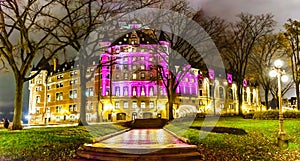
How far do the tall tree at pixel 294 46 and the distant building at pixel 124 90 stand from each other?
0.74m

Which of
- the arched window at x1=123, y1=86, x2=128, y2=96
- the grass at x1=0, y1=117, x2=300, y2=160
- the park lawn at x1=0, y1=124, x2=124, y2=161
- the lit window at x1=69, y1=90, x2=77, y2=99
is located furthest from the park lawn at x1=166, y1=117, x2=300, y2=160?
the lit window at x1=69, y1=90, x2=77, y2=99

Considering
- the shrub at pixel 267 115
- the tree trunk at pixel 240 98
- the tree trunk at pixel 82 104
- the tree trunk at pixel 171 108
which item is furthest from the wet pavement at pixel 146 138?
the shrub at pixel 267 115

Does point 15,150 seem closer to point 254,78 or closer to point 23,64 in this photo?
point 23,64

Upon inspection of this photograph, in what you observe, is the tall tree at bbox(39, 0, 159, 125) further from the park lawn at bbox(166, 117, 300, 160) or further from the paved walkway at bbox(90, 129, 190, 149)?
the park lawn at bbox(166, 117, 300, 160)

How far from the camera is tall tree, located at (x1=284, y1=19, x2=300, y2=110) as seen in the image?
5.57 meters

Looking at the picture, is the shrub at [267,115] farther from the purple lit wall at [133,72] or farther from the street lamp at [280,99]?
the purple lit wall at [133,72]

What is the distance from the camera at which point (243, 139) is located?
4875 millimetres

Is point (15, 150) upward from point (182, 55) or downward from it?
downward

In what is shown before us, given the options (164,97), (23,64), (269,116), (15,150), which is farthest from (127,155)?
(23,64)

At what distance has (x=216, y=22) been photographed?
616 centimetres

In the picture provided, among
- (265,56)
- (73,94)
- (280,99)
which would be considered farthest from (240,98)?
(73,94)

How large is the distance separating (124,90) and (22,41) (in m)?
2.40

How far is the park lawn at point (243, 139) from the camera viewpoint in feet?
15.3

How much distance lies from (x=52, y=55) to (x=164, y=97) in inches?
98.3
